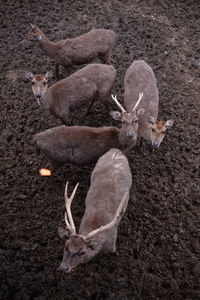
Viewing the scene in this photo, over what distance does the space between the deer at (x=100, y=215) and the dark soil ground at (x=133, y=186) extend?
620mm

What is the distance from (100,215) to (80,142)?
1484 mm

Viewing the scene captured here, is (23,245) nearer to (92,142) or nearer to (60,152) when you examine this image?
(60,152)

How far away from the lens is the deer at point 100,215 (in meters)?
4.34

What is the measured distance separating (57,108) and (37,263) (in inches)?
112

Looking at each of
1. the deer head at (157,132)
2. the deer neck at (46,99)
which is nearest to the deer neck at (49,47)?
the deer neck at (46,99)

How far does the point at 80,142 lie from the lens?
5930 mm

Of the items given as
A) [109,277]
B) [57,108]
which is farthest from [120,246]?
[57,108]

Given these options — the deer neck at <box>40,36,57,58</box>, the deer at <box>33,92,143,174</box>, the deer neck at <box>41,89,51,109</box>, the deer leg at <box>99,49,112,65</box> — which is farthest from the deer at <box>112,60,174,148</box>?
the deer neck at <box>40,36,57,58</box>

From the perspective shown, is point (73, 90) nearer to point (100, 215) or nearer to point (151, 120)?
point (151, 120)

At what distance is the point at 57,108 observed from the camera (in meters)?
6.68

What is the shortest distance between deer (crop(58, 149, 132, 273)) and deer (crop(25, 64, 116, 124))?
1492 millimetres

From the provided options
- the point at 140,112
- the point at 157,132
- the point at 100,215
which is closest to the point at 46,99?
the point at 140,112

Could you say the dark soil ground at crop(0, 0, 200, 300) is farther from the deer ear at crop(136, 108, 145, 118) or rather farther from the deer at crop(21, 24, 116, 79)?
the deer ear at crop(136, 108, 145, 118)

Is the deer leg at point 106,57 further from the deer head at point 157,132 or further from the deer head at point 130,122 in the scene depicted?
the deer head at point 157,132
